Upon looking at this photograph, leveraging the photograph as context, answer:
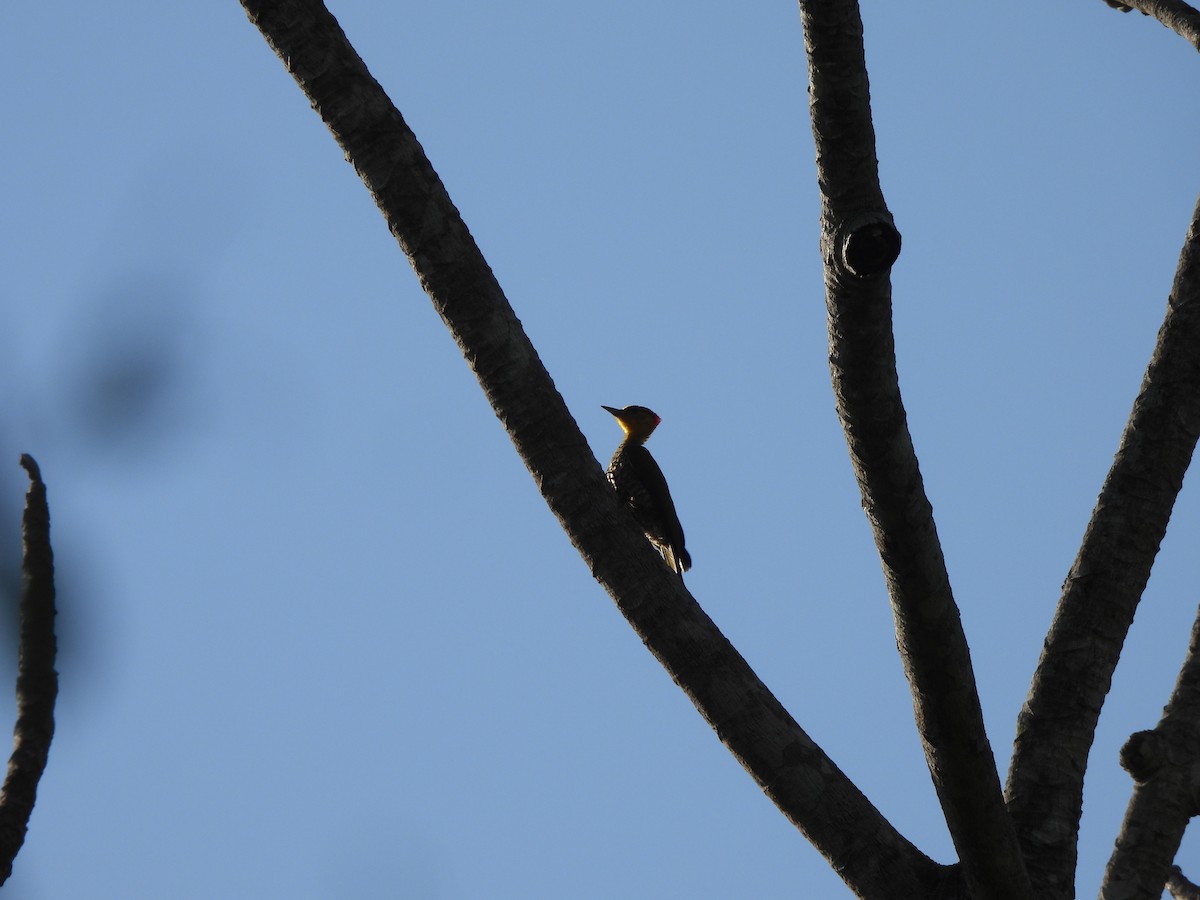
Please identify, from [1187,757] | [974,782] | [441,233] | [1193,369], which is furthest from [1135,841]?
[441,233]

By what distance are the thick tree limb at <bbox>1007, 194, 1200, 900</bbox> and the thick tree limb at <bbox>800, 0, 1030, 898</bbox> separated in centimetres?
30

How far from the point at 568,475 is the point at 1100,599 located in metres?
1.41

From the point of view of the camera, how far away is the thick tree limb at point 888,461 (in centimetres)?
251

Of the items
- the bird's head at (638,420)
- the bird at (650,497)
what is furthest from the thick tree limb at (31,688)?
the bird's head at (638,420)

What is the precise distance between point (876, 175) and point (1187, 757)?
5.98ft

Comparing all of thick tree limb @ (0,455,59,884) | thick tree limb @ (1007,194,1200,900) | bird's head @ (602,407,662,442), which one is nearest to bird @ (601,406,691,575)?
bird's head @ (602,407,662,442)

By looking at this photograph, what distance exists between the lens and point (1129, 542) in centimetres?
340

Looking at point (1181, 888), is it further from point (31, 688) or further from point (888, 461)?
point (31, 688)

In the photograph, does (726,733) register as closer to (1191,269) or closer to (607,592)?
(607,592)

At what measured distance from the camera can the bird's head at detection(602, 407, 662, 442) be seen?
855cm

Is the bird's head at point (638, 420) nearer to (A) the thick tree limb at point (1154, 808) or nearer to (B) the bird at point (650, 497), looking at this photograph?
(B) the bird at point (650, 497)

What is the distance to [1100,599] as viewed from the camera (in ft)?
11.1

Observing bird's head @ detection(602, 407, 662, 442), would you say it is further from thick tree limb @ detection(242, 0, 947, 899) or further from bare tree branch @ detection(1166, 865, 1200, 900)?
thick tree limb @ detection(242, 0, 947, 899)

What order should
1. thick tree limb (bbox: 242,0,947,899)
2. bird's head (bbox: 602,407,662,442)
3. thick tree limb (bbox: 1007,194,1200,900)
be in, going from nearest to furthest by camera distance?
thick tree limb (bbox: 242,0,947,899)
thick tree limb (bbox: 1007,194,1200,900)
bird's head (bbox: 602,407,662,442)
